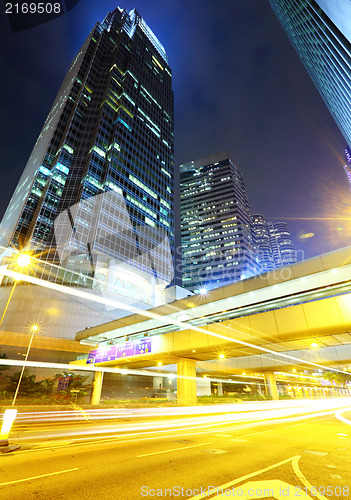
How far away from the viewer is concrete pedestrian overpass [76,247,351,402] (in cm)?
1667

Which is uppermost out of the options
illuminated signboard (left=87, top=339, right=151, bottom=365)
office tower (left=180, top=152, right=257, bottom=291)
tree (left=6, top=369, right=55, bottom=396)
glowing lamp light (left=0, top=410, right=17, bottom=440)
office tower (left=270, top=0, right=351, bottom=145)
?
office tower (left=180, top=152, right=257, bottom=291)

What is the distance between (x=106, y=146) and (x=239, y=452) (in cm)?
9685

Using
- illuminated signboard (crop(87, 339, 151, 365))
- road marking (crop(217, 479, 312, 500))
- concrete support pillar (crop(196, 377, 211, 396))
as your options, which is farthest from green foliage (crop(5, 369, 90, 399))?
road marking (crop(217, 479, 312, 500))

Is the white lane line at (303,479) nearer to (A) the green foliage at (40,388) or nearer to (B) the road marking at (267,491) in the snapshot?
(B) the road marking at (267,491)

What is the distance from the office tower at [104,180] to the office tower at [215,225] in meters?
59.8

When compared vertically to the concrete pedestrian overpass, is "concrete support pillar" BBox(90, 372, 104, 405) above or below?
below

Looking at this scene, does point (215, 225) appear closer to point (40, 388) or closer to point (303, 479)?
point (40, 388)

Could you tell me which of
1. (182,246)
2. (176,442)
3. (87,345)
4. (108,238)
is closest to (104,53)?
(108,238)

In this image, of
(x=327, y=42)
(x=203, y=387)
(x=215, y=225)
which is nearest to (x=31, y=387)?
(x=203, y=387)

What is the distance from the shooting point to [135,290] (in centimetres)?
6538

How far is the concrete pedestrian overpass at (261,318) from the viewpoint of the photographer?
16672 millimetres

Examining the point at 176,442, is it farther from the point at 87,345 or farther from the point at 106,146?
the point at 106,146

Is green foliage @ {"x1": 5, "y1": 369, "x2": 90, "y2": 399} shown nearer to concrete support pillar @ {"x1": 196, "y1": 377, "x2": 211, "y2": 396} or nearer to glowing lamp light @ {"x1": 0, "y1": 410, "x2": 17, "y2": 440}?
concrete support pillar @ {"x1": 196, "y1": 377, "x2": 211, "y2": 396}

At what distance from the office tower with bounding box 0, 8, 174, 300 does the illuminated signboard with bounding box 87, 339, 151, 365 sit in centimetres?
2966
